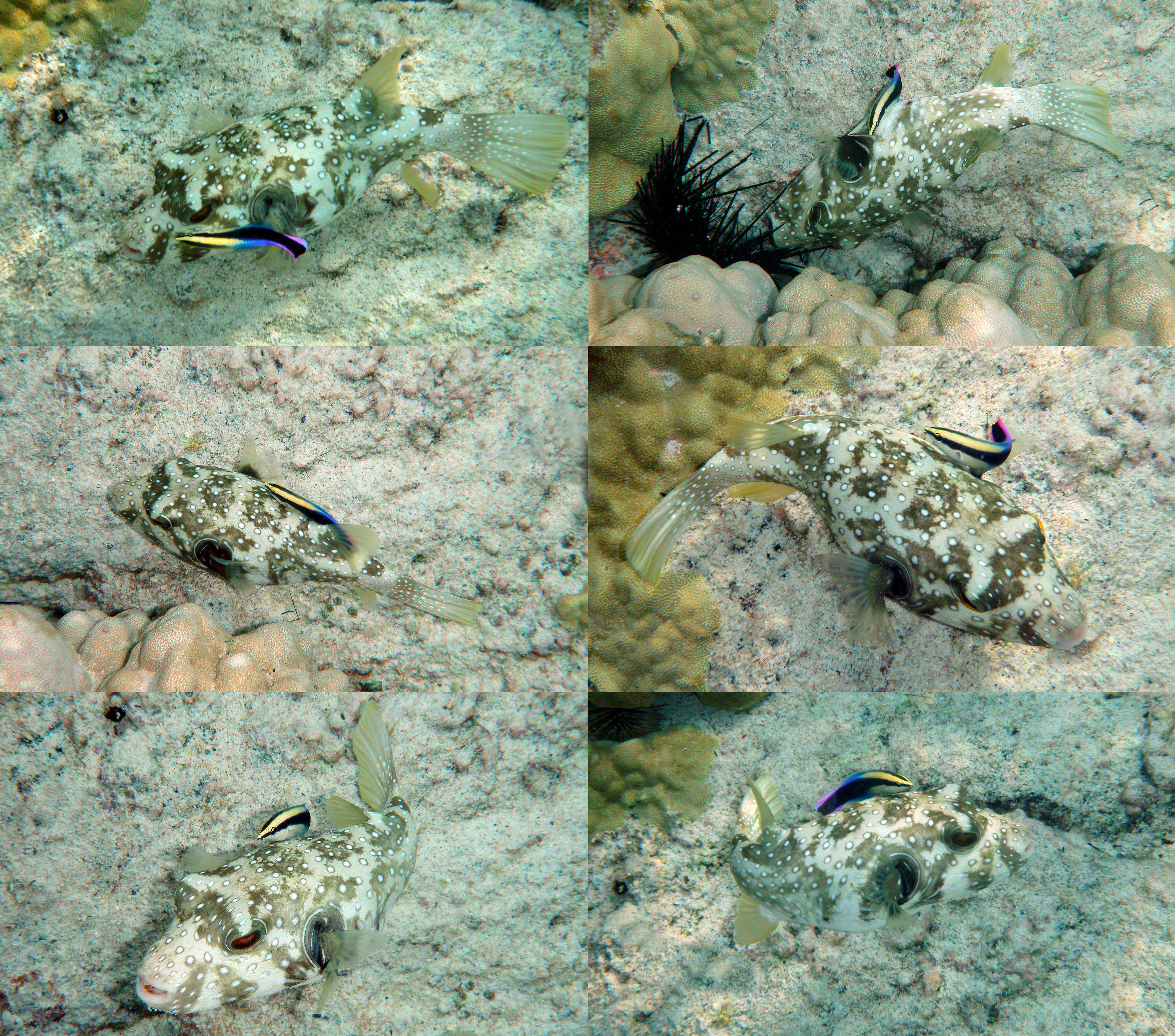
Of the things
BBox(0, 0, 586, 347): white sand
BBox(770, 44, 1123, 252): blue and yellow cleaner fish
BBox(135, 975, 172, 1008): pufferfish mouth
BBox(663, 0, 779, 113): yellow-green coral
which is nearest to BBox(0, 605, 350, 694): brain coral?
BBox(135, 975, 172, 1008): pufferfish mouth

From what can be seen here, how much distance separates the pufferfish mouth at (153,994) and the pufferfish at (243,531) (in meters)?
1.59

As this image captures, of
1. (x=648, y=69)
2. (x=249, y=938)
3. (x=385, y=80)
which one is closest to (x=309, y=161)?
(x=385, y=80)

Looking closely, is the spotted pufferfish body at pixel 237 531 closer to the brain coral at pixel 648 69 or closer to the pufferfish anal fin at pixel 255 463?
the pufferfish anal fin at pixel 255 463

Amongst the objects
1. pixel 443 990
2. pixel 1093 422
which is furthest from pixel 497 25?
pixel 443 990

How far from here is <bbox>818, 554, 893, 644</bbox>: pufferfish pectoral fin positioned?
112 inches

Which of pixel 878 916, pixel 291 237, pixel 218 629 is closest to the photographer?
pixel 291 237

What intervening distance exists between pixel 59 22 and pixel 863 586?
16.1ft

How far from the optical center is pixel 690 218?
352cm

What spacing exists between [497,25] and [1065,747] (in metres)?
4.92

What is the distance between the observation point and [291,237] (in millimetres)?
2564

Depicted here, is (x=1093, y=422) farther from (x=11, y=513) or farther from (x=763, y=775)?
(x=11, y=513)

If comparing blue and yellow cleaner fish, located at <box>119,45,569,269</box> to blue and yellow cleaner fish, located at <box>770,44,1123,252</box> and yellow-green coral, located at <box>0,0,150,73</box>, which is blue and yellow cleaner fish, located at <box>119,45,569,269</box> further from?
blue and yellow cleaner fish, located at <box>770,44,1123,252</box>

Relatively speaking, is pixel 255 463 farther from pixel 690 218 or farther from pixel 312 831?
pixel 690 218

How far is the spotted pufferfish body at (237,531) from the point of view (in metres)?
3.04
